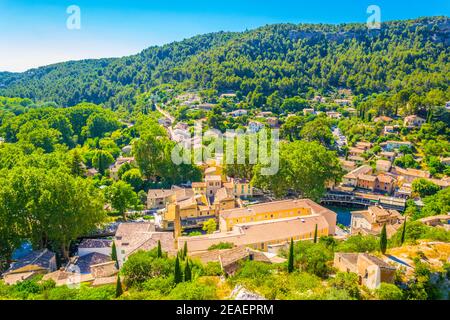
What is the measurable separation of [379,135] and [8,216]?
5074 centimetres

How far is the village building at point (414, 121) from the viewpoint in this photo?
5784 centimetres

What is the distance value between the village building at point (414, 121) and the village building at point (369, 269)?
1898 inches

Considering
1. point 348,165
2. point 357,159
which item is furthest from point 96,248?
point 357,159

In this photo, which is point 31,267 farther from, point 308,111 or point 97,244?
point 308,111

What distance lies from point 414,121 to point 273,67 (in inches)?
1644

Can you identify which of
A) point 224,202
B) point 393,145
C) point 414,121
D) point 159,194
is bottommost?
point 159,194

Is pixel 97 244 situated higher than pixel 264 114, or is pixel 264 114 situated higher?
pixel 264 114

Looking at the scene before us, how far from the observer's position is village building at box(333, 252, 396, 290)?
14180 millimetres

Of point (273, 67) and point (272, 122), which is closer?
point (272, 122)

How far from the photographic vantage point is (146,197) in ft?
128

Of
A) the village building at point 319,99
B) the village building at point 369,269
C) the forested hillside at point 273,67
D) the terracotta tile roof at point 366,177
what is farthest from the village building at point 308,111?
the village building at point 369,269

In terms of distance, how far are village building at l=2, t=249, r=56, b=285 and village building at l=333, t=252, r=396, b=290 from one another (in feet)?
55.1

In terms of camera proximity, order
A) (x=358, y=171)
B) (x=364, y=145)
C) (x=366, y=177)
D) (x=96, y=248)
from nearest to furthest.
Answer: (x=96, y=248)
(x=366, y=177)
(x=358, y=171)
(x=364, y=145)

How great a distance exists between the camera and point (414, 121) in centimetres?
5819
